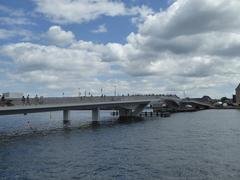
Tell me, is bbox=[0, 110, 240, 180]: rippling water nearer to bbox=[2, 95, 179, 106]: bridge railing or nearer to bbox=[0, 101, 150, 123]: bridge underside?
bbox=[0, 101, 150, 123]: bridge underside

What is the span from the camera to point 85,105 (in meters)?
109

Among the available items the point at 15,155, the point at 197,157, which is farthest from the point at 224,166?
the point at 15,155

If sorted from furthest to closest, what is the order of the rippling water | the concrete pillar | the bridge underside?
the concrete pillar
the bridge underside
the rippling water

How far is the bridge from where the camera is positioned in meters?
81.7

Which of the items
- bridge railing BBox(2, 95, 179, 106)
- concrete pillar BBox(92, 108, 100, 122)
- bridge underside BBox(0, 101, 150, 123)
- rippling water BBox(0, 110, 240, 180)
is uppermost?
bridge railing BBox(2, 95, 179, 106)

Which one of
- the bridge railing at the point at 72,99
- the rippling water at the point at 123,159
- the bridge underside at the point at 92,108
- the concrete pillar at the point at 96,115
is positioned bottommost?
the rippling water at the point at 123,159

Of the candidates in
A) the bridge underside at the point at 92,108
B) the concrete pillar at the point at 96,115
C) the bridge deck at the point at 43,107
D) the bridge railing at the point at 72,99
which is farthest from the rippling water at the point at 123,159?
the concrete pillar at the point at 96,115

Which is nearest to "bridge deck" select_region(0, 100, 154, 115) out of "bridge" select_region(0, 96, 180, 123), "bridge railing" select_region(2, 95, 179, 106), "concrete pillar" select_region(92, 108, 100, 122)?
"bridge" select_region(0, 96, 180, 123)

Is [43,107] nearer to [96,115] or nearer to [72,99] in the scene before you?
[72,99]

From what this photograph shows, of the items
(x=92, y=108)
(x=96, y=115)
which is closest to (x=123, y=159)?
(x=92, y=108)

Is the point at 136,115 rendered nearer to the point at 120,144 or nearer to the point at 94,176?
the point at 120,144

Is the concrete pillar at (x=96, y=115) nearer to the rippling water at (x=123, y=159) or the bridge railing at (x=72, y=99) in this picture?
the bridge railing at (x=72, y=99)

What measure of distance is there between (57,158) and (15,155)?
7.17 m

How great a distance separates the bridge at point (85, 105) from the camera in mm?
81669
